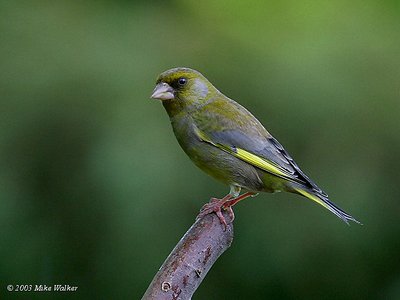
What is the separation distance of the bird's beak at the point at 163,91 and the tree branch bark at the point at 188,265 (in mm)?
627

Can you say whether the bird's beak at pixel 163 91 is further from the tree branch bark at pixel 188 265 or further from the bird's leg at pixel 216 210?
the tree branch bark at pixel 188 265

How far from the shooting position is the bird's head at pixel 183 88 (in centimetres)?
324

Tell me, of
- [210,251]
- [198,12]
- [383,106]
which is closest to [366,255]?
[383,106]

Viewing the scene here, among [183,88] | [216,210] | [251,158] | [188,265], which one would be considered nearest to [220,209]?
[216,210]

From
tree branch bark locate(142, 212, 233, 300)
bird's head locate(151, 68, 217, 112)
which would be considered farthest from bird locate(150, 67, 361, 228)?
tree branch bark locate(142, 212, 233, 300)

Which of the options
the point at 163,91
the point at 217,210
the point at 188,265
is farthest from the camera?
the point at 163,91

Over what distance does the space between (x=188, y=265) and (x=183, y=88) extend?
1068mm

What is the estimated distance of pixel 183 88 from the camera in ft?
10.9

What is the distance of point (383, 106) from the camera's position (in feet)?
15.4

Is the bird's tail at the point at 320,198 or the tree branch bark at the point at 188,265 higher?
the tree branch bark at the point at 188,265

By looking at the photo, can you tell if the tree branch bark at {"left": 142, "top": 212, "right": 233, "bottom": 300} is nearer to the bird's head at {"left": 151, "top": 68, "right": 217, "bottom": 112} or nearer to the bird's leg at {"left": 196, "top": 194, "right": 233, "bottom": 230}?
the bird's leg at {"left": 196, "top": 194, "right": 233, "bottom": 230}

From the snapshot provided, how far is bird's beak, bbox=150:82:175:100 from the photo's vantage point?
3170mm

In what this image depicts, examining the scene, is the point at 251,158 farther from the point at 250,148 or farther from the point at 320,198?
the point at 320,198

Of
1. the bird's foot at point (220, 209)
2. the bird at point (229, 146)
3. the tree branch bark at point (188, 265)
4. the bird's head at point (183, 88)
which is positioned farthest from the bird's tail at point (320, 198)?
the tree branch bark at point (188, 265)
